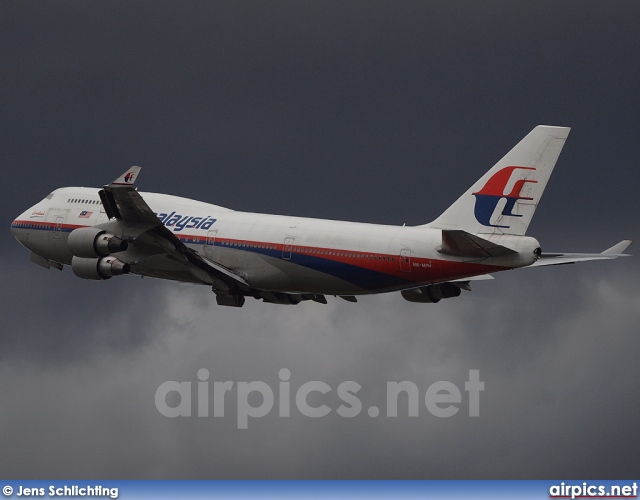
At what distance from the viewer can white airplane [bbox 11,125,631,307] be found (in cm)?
10200

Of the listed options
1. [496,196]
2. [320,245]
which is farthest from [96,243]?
[496,196]

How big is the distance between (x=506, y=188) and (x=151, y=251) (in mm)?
19103

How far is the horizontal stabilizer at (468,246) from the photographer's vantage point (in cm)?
9925

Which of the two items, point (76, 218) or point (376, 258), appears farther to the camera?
point (76, 218)

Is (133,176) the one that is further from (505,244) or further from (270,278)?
(505,244)

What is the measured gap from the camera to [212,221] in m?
109

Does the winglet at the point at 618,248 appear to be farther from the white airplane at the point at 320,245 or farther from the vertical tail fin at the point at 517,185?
the vertical tail fin at the point at 517,185

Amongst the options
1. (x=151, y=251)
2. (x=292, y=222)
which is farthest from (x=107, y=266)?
(x=292, y=222)

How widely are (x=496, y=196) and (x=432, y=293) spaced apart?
8385 millimetres

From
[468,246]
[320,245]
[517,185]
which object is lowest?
[468,246]

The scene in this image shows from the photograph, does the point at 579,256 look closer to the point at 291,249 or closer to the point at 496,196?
the point at 496,196

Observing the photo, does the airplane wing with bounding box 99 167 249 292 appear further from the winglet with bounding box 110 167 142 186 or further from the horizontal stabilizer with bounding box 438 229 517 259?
the horizontal stabilizer with bounding box 438 229 517 259

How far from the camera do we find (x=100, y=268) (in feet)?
348

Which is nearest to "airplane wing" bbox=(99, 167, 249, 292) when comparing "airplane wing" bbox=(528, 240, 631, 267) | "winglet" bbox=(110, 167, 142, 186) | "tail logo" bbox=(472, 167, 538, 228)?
"winglet" bbox=(110, 167, 142, 186)
